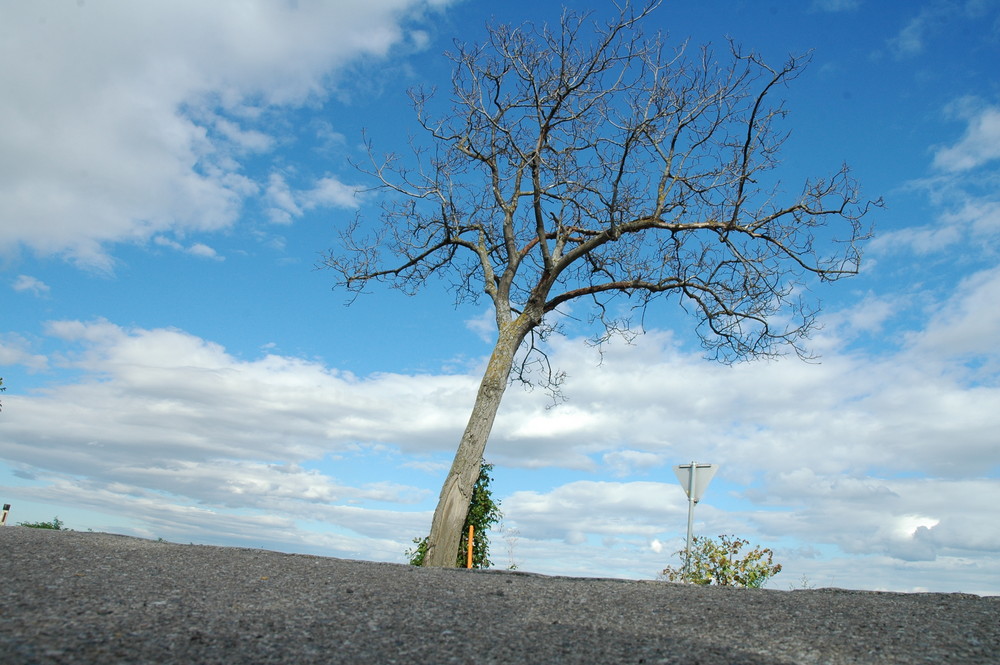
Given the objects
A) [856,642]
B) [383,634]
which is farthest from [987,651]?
[383,634]

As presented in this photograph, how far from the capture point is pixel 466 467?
11711 mm

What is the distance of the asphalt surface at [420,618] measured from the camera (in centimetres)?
454

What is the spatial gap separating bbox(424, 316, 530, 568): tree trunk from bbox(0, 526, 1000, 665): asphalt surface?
3601 mm

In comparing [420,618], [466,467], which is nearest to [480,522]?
[466,467]

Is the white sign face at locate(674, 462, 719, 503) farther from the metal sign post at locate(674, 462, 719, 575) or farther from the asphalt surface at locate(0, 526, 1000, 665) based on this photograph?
the asphalt surface at locate(0, 526, 1000, 665)

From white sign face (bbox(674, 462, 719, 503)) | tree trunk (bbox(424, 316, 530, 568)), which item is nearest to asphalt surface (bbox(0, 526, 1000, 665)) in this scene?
tree trunk (bbox(424, 316, 530, 568))

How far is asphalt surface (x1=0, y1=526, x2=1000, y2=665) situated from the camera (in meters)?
4.54

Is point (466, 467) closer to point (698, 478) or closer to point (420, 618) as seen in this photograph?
point (698, 478)

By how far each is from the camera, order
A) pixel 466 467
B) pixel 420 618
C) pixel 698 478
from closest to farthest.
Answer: pixel 420 618 < pixel 466 467 < pixel 698 478

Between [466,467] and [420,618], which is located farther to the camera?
[466,467]

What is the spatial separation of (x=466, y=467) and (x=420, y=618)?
628 cm

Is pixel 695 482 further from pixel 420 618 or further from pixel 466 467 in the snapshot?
pixel 420 618

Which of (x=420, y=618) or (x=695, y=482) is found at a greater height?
(x=695, y=482)

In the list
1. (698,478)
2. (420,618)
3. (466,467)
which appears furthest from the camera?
(698,478)
